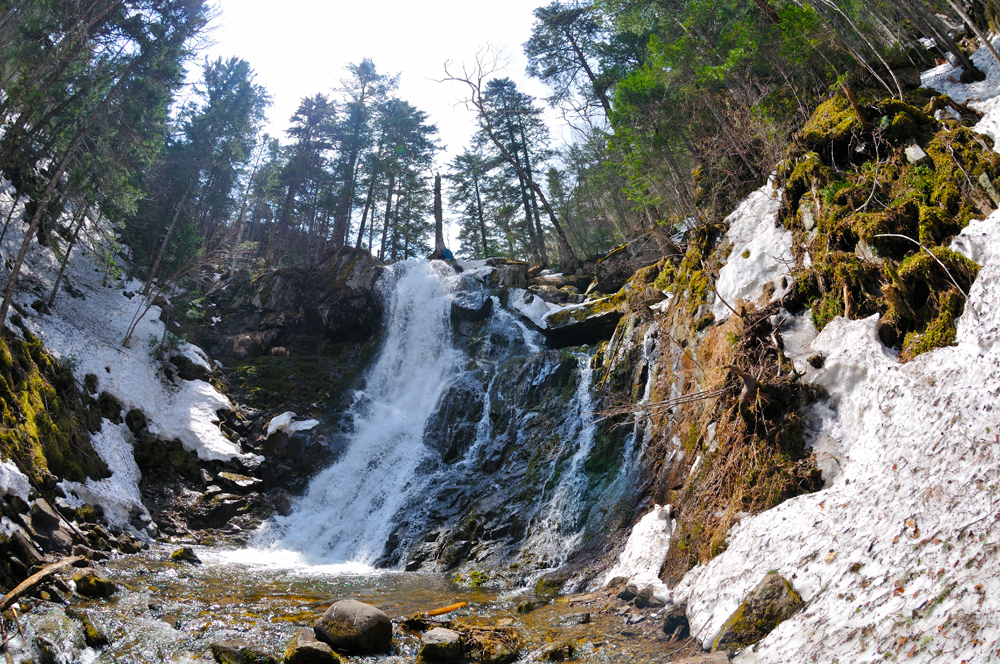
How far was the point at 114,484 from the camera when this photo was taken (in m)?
11.8

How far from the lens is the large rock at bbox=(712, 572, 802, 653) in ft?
15.6

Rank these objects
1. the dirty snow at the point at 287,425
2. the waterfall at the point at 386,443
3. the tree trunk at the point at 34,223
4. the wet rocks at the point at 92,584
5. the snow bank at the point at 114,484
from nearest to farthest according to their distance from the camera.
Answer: the wet rocks at the point at 92,584, the snow bank at the point at 114,484, the tree trunk at the point at 34,223, the waterfall at the point at 386,443, the dirty snow at the point at 287,425

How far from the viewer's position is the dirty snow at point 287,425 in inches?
637

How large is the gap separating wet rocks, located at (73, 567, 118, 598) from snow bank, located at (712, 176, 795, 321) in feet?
31.8

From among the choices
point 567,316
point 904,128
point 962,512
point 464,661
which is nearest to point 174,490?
point 464,661

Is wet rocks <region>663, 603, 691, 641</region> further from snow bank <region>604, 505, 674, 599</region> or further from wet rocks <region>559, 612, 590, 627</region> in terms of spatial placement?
wet rocks <region>559, 612, 590, 627</region>

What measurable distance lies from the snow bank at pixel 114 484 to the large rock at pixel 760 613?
38.5 ft

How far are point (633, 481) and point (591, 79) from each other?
17603 millimetres

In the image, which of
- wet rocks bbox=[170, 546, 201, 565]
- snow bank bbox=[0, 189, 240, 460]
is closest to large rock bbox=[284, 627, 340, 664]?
wet rocks bbox=[170, 546, 201, 565]

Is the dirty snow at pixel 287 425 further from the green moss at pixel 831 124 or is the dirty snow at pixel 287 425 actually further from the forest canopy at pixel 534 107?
the green moss at pixel 831 124

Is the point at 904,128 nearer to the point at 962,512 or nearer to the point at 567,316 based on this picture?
the point at 962,512

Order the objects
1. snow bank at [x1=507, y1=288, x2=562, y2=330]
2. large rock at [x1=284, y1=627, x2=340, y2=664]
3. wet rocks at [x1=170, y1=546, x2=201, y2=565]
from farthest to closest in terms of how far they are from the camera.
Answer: snow bank at [x1=507, y1=288, x2=562, y2=330], wet rocks at [x1=170, y1=546, x2=201, y2=565], large rock at [x1=284, y1=627, x2=340, y2=664]

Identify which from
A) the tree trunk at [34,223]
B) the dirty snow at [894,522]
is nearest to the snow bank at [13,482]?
the tree trunk at [34,223]

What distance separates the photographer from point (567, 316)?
17453 mm
